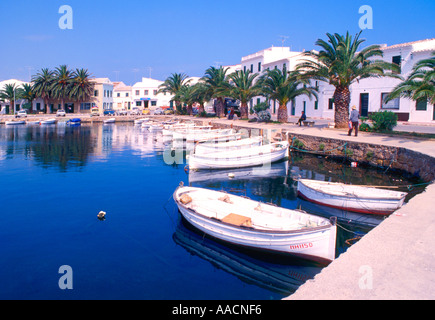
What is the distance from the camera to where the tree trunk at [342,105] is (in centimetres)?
2802

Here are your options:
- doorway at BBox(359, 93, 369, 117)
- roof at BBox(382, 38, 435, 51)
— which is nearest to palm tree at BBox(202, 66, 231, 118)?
doorway at BBox(359, 93, 369, 117)

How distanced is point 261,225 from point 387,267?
175 inches

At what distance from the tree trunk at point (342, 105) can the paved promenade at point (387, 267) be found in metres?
19.8

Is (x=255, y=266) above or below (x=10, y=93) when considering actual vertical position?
below

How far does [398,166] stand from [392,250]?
14654 mm

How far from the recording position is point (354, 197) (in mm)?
13820

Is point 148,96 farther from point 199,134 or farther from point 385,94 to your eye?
point 385,94

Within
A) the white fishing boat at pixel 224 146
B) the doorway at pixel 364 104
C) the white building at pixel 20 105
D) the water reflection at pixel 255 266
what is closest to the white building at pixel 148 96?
the white building at pixel 20 105

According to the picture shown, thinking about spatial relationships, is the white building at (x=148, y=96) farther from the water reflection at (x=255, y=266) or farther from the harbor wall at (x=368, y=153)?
the water reflection at (x=255, y=266)

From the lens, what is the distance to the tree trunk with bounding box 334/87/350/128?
28016mm

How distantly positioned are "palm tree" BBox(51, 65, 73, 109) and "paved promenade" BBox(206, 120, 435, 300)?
74.0 metres

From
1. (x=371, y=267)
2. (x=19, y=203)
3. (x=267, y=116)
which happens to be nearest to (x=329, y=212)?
(x=371, y=267)

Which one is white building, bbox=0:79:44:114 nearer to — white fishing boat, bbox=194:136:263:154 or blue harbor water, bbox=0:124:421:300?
blue harbor water, bbox=0:124:421:300

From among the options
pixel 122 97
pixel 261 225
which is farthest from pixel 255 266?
pixel 122 97
